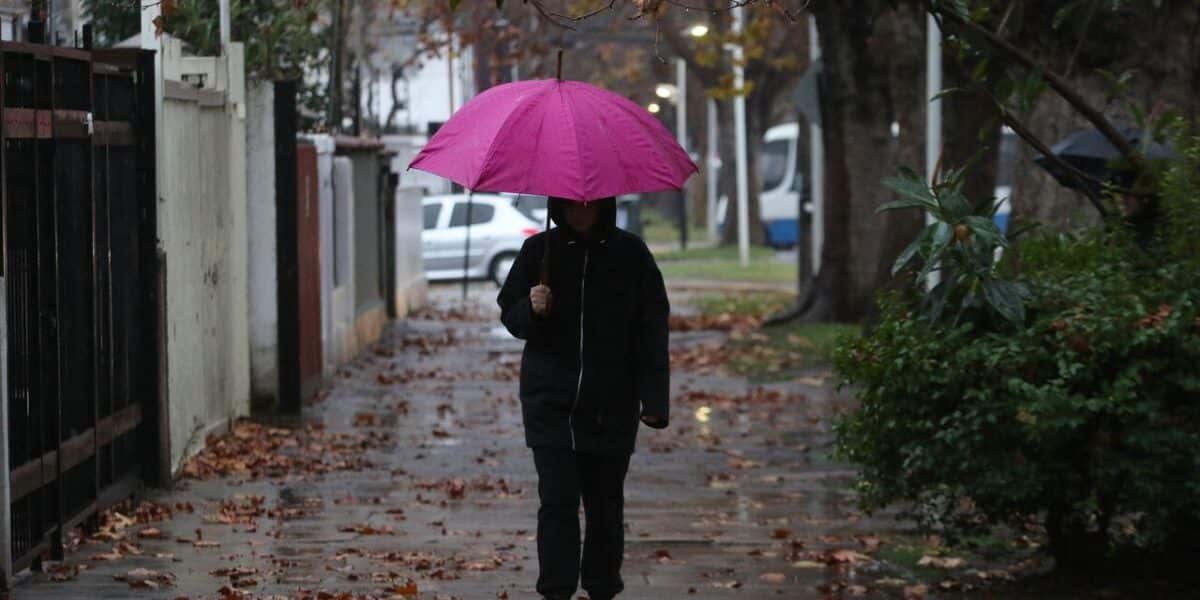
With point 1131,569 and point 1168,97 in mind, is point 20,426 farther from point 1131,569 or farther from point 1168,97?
point 1168,97

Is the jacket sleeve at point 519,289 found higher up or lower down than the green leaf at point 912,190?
lower down

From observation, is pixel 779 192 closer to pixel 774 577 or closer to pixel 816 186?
pixel 816 186

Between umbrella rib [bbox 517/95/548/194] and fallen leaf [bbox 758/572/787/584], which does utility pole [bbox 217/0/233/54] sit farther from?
umbrella rib [bbox 517/95/548/194]

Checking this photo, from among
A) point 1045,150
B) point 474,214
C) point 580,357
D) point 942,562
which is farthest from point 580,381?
point 474,214

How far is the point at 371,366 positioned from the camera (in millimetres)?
17812

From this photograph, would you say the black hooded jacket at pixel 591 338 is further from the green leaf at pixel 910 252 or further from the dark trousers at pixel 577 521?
the green leaf at pixel 910 252

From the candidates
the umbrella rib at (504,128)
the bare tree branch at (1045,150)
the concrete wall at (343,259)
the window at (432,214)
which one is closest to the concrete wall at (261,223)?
the concrete wall at (343,259)

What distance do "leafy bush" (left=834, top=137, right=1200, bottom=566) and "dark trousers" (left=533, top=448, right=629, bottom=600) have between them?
116 cm

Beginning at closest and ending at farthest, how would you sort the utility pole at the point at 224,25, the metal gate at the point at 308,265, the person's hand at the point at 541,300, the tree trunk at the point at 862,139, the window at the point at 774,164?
the person's hand at the point at 541,300, the utility pole at the point at 224,25, the metal gate at the point at 308,265, the tree trunk at the point at 862,139, the window at the point at 774,164

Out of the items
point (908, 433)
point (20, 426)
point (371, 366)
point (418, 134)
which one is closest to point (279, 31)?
point (371, 366)

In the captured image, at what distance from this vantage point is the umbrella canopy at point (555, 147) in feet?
20.7

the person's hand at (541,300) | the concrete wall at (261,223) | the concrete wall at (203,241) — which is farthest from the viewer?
the concrete wall at (261,223)

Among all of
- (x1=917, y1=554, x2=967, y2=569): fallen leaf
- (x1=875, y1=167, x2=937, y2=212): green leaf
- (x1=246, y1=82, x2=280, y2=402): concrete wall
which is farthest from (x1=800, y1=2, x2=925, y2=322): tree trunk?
(x1=875, y1=167, x2=937, y2=212): green leaf

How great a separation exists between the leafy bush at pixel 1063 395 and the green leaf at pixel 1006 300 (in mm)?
16
